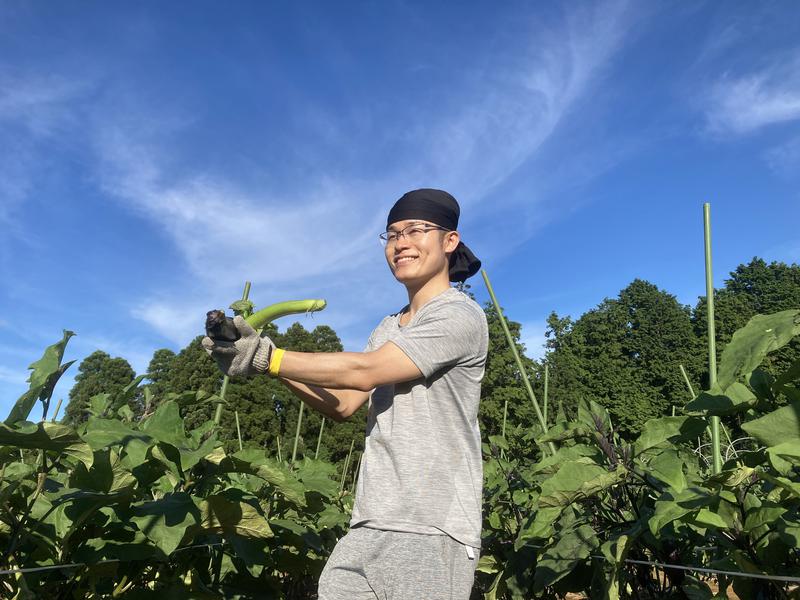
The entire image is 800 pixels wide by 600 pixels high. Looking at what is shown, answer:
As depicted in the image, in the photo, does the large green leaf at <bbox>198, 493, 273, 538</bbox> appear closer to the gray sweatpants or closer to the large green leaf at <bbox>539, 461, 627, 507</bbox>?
the gray sweatpants

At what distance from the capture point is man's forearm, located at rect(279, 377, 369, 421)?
261 centimetres

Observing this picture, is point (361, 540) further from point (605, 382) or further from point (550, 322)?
point (550, 322)

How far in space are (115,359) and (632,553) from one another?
4069 cm

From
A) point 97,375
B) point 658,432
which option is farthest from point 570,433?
point 97,375

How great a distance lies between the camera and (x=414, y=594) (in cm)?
201

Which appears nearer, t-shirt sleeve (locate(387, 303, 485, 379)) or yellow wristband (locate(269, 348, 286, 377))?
yellow wristband (locate(269, 348, 286, 377))

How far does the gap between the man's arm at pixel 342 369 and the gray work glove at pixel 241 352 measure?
0.09m

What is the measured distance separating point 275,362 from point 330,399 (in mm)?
759

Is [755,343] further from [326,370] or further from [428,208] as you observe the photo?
[428,208]

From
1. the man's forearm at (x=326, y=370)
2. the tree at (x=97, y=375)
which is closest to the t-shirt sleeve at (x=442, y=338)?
the man's forearm at (x=326, y=370)

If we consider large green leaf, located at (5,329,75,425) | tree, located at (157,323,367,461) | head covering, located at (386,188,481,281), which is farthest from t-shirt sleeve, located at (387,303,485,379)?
tree, located at (157,323,367,461)

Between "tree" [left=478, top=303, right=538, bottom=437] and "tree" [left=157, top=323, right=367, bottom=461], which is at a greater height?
"tree" [left=478, top=303, right=538, bottom=437]

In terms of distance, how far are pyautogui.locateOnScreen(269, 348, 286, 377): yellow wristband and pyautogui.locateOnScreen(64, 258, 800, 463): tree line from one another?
24.1 meters

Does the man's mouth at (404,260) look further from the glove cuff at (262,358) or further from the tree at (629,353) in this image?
the tree at (629,353)
